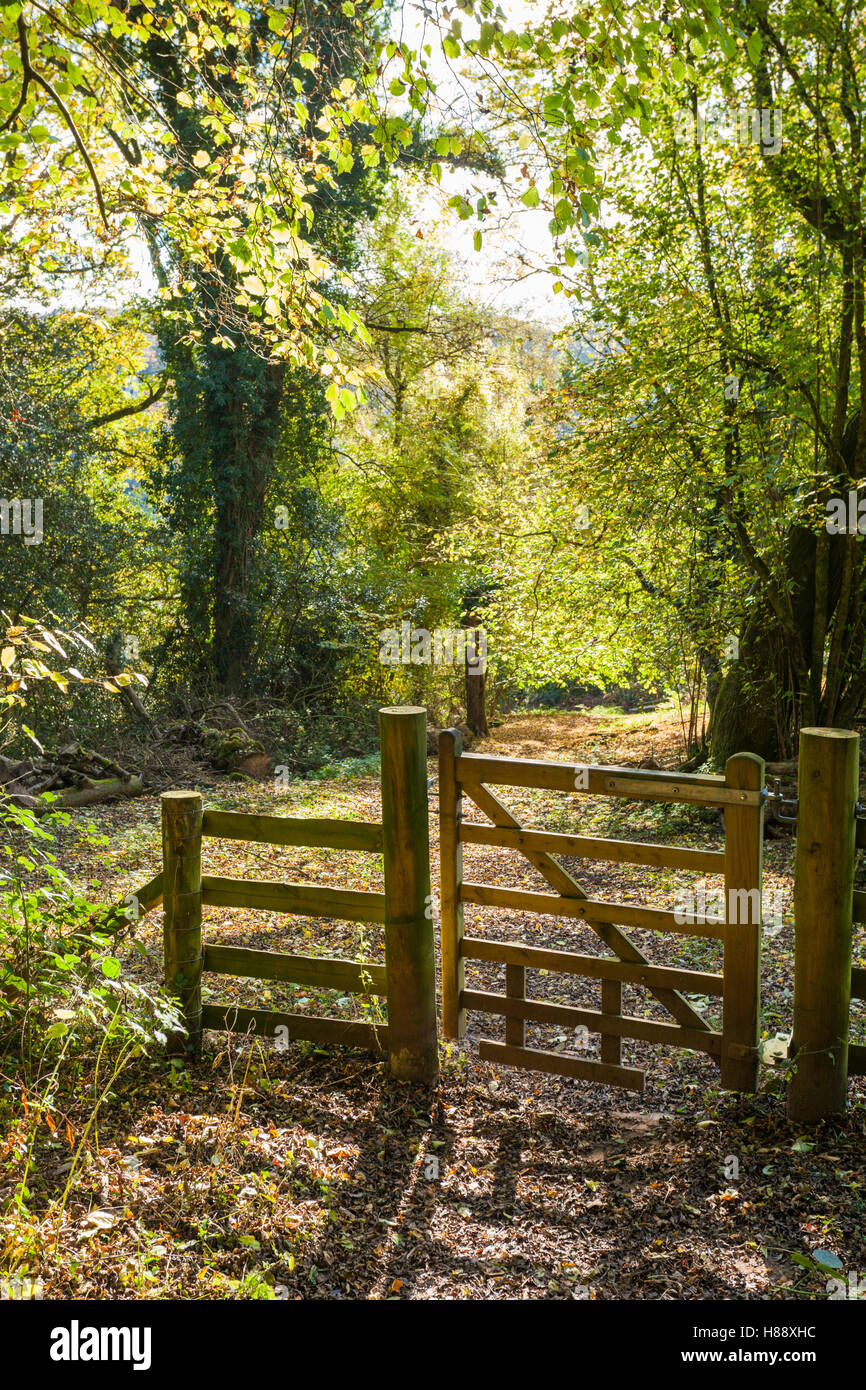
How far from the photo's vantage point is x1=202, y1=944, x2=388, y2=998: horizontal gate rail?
12.5ft

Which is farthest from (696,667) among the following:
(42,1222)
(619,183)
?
(42,1222)

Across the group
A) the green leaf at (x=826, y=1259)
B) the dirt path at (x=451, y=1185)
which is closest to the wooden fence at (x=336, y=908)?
the dirt path at (x=451, y=1185)

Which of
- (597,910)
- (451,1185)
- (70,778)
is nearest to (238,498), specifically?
(70,778)

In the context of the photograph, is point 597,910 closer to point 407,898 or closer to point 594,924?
point 594,924

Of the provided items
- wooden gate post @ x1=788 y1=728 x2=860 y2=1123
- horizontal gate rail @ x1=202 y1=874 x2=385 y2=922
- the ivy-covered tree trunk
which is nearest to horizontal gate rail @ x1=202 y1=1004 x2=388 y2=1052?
horizontal gate rail @ x1=202 y1=874 x2=385 y2=922

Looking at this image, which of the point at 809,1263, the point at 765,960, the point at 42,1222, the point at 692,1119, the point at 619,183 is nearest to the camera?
the point at 42,1222

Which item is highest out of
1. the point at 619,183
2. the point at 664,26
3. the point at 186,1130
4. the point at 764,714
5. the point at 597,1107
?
the point at 619,183

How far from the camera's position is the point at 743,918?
11.5ft

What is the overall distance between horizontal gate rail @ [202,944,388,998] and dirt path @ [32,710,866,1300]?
1.14 ft

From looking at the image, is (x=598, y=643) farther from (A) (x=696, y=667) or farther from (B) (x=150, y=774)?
(B) (x=150, y=774)

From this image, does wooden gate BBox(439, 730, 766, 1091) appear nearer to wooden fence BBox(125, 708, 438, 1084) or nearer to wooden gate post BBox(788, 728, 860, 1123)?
wooden gate post BBox(788, 728, 860, 1123)

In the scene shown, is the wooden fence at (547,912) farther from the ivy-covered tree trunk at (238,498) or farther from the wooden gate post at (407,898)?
the ivy-covered tree trunk at (238,498)

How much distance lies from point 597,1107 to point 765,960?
2.09 metres

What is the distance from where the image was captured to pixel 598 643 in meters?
11.5
